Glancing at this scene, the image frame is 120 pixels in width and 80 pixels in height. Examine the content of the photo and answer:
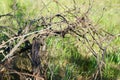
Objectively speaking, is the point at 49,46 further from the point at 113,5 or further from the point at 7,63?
the point at 113,5

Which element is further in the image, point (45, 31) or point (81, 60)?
point (81, 60)

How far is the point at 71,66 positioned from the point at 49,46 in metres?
0.30

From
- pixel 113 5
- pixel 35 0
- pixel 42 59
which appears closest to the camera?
pixel 42 59

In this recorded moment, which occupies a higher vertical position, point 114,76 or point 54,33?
point 54,33

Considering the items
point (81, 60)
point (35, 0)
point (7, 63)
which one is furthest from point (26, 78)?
point (35, 0)

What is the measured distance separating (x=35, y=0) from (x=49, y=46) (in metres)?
1.39

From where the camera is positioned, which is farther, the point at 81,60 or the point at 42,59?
the point at 81,60

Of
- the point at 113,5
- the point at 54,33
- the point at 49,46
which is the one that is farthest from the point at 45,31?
the point at 113,5

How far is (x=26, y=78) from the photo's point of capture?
2.63m

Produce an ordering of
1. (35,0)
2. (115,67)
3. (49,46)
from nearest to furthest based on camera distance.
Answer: (49,46) < (115,67) < (35,0)

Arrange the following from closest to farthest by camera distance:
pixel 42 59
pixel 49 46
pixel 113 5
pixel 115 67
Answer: pixel 42 59 → pixel 49 46 → pixel 115 67 → pixel 113 5

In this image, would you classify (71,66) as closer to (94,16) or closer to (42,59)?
(42,59)

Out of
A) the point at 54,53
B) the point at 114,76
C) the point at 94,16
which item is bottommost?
the point at 114,76

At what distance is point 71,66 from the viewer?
10.8 feet
